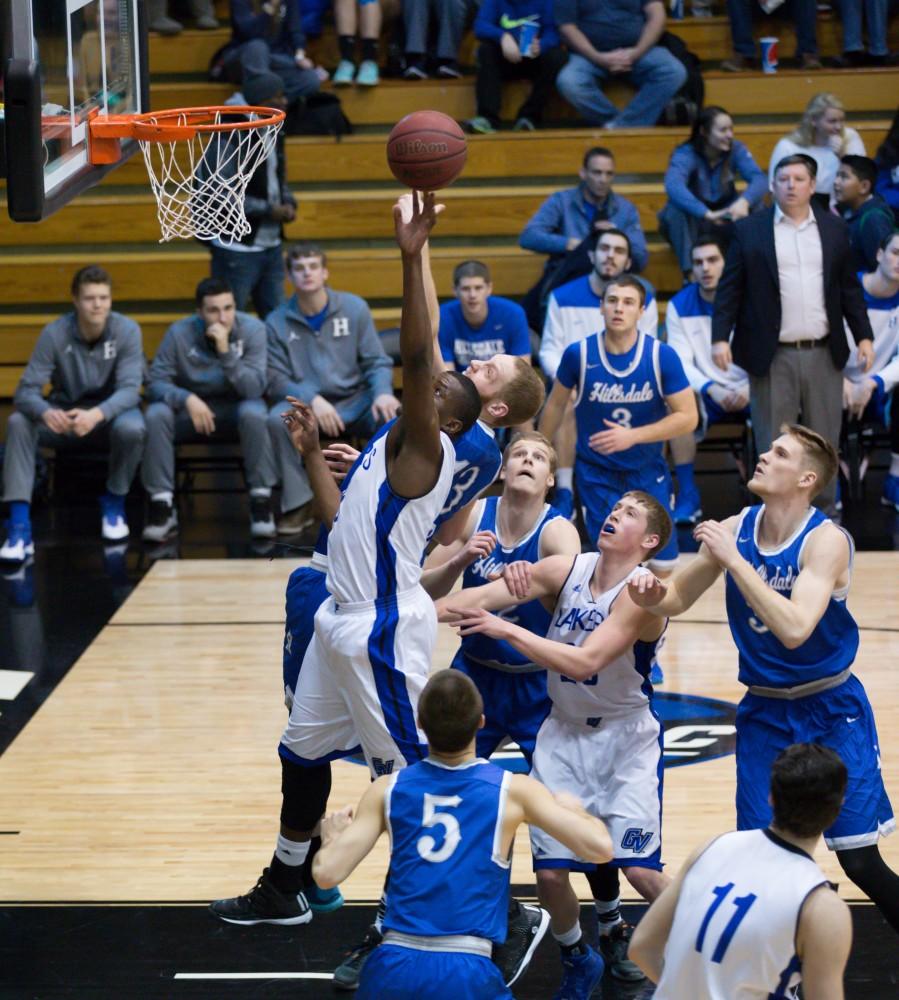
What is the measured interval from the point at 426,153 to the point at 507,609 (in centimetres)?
140

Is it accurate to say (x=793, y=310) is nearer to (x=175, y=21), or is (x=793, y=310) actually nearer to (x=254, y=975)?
(x=254, y=975)

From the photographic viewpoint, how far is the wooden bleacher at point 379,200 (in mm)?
11805

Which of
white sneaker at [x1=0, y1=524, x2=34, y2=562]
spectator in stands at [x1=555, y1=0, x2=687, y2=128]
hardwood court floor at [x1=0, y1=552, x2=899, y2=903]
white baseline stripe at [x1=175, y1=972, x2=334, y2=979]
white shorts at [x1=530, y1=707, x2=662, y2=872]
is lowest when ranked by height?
white sneaker at [x1=0, y1=524, x2=34, y2=562]

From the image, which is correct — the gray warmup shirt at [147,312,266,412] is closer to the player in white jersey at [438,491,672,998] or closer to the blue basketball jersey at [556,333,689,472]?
the blue basketball jersey at [556,333,689,472]

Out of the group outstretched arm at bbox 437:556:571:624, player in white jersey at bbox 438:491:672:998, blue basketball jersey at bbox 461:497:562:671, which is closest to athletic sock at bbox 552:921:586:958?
player in white jersey at bbox 438:491:672:998

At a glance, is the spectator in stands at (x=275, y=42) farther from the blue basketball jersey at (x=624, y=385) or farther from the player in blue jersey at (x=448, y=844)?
the player in blue jersey at (x=448, y=844)

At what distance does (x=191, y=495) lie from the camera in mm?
10859

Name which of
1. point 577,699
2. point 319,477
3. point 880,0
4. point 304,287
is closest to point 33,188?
point 319,477

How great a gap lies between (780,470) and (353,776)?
7.76 feet

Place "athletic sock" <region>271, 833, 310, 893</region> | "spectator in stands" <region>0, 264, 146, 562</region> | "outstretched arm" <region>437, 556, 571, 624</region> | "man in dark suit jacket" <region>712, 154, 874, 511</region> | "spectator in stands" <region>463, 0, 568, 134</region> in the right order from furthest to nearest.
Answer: "spectator in stands" <region>463, 0, 568, 134</region>, "spectator in stands" <region>0, 264, 146, 562</region>, "man in dark suit jacket" <region>712, 154, 874, 511</region>, "athletic sock" <region>271, 833, 310, 893</region>, "outstretched arm" <region>437, 556, 571, 624</region>

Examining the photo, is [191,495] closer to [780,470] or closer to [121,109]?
[121,109]

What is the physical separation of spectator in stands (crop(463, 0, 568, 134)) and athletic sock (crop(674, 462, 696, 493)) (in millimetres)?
3819

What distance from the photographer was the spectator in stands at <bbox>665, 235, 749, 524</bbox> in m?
9.69

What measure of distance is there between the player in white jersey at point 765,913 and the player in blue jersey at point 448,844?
0.96 feet
